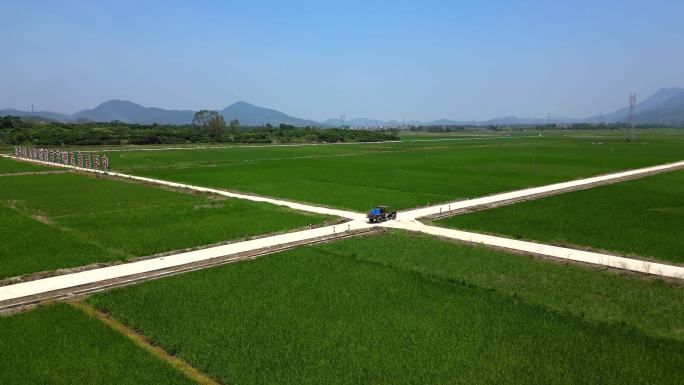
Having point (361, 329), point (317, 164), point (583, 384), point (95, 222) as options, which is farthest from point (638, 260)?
point (317, 164)

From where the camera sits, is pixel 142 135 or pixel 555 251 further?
pixel 142 135

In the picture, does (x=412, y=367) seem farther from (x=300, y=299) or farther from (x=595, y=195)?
(x=595, y=195)

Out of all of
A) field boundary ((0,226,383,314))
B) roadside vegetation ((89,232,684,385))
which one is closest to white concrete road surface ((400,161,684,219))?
field boundary ((0,226,383,314))

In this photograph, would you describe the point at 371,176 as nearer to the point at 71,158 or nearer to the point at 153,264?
the point at 153,264

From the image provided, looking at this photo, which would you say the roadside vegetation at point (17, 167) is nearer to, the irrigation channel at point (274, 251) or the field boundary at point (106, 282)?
the irrigation channel at point (274, 251)

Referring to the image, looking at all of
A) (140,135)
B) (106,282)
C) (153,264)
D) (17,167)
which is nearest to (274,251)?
(153,264)

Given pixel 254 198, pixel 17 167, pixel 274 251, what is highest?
pixel 17 167
